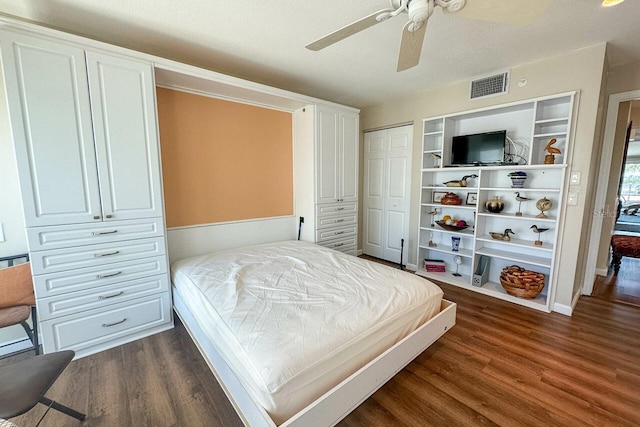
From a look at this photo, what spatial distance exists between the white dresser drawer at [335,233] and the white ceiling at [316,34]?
1.92 metres

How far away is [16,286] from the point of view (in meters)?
1.88

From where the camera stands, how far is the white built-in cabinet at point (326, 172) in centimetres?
335

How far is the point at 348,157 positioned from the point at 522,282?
252 cm

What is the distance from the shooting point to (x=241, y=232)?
3217 millimetres

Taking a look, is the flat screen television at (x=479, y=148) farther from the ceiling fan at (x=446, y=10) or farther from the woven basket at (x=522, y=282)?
the ceiling fan at (x=446, y=10)

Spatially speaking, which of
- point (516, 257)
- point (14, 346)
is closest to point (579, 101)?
point (516, 257)

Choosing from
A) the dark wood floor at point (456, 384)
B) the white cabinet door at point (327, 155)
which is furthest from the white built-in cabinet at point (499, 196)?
the white cabinet door at point (327, 155)

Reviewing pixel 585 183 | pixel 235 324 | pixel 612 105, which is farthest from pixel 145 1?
pixel 612 105

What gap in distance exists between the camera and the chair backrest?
184 cm

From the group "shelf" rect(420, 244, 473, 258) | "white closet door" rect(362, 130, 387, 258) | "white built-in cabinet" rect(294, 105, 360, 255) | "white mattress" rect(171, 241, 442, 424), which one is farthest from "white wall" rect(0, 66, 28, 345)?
"shelf" rect(420, 244, 473, 258)

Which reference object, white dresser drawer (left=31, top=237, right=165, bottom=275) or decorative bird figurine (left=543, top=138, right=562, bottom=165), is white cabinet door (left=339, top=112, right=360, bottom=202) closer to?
decorative bird figurine (left=543, top=138, right=562, bottom=165)

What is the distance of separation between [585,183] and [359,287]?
2454mm

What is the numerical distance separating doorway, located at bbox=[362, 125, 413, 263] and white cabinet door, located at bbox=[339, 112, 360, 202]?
2.25ft

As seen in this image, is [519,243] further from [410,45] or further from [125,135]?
[125,135]
